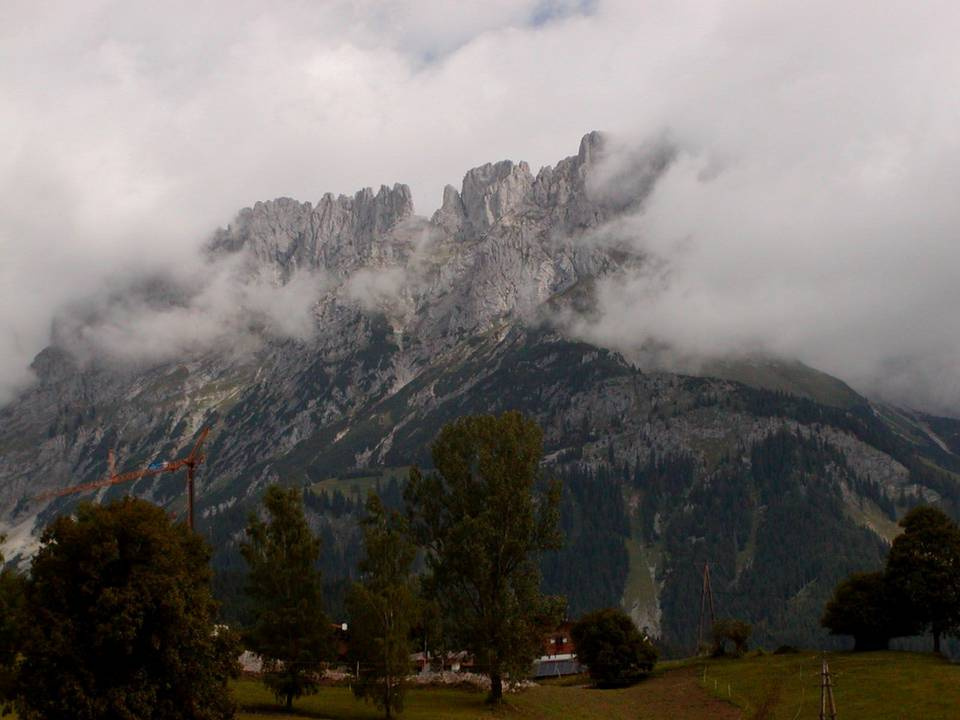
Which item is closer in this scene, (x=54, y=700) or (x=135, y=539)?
(x=54, y=700)

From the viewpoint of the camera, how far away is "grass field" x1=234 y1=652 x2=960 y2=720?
277 feet

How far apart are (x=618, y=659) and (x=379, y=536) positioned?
66942mm

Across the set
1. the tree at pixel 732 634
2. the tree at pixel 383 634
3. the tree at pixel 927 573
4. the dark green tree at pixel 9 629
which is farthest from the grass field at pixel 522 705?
the tree at pixel 927 573

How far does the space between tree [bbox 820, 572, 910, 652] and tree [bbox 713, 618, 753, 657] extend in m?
11.7

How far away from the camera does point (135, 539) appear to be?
61.2 m

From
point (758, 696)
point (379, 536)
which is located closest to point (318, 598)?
point (379, 536)

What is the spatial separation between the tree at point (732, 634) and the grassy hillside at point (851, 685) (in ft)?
35.2

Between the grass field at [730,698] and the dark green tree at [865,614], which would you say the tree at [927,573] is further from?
the grass field at [730,698]

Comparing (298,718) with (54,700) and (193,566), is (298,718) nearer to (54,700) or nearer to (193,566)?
(193,566)

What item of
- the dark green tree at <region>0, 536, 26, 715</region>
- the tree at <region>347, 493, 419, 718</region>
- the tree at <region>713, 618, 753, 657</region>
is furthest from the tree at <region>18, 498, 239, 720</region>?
the tree at <region>713, 618, 753, 657</region>

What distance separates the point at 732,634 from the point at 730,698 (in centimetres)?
4610

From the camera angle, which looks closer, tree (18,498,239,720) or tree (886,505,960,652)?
tree (18,498,239,720)

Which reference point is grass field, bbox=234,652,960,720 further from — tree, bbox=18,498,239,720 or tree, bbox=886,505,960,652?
tree, bbox=18,498,239,720

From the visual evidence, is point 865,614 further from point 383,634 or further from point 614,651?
point 383,634
